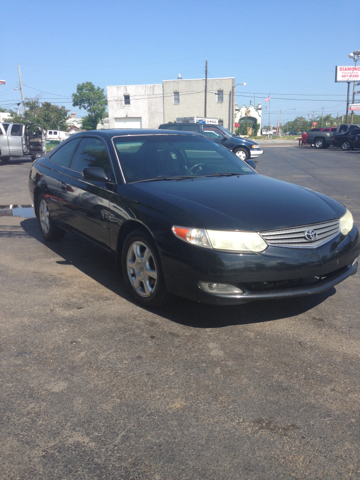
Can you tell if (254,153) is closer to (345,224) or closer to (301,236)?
(345,224)

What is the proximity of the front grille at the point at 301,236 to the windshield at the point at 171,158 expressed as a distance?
4.59ft

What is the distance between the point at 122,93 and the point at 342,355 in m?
58.3

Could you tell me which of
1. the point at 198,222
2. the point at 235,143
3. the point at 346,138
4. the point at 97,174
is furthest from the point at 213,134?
the point at 198,222

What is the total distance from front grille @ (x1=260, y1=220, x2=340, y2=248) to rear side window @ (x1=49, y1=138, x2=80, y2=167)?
10.2 feet

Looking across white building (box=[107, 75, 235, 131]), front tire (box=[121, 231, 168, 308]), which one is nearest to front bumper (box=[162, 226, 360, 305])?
front tire (box=[121, 231, 168, 308])

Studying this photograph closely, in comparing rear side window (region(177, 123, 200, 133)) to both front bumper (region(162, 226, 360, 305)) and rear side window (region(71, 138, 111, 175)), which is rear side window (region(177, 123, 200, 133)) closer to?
rear side window (region(71, 138, 111, 175))

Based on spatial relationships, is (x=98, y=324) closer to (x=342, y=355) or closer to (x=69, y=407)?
(x=69, y=407)

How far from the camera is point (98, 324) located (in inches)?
140

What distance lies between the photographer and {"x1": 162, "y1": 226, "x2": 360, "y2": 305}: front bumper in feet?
10.3

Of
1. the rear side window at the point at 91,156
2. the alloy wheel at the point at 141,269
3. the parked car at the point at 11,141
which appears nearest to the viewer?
the alloy wheel at the point at 141,269

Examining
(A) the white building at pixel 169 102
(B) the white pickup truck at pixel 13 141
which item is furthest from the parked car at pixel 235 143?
(A) the white building at pixel 169 102

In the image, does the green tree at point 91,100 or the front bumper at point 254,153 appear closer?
the front bumper at point 254,153

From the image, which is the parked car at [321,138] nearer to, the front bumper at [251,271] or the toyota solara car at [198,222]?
the toyota solara car at [198,222]

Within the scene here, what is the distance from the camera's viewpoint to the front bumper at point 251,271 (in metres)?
3.15
